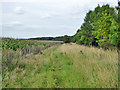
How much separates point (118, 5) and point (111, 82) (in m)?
16.4

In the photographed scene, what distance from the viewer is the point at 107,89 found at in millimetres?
3459

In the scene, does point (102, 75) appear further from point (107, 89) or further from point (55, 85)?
point (55, 85)

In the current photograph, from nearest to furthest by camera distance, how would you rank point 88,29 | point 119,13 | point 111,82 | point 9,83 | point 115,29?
point 111,82
point 9,83
point 119,13
point 115,29
point 88,29

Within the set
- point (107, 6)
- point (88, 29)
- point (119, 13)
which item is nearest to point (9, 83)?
point (119, 13)

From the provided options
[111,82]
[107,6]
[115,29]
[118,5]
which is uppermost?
[107,6]

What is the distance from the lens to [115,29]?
17328mm

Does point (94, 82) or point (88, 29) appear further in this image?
point (88, 29)

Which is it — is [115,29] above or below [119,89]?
above

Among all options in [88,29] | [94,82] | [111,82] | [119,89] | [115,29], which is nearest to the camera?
[119,89]

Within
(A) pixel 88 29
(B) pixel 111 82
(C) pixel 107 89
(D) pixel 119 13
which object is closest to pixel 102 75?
(B) pixel 111 82

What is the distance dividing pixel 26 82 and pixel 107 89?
127 inches

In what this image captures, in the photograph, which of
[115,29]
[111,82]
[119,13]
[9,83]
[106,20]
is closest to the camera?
[111,82]

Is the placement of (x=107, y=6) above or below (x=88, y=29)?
above

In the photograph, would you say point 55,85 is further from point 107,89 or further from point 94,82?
point 107,89
